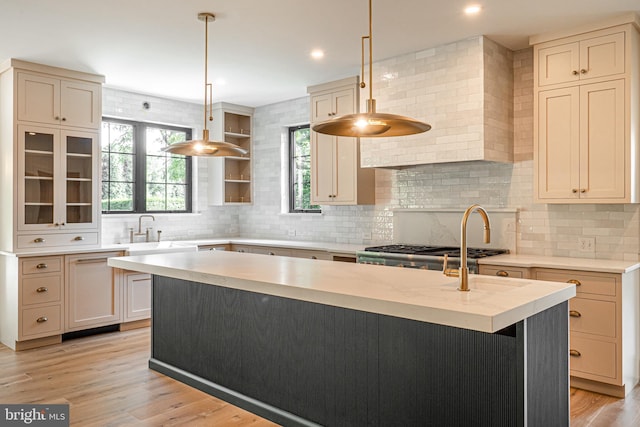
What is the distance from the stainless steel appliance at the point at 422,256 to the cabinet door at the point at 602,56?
1.66m

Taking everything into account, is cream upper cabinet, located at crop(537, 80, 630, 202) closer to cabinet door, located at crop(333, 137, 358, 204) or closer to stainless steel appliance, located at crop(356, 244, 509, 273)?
stainless steel appliance, located at crop(356, 244, 509, 273)

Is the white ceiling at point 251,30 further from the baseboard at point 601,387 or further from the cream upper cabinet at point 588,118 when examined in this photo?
the baseboard at point 601,387

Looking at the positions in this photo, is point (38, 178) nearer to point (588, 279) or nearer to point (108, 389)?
point (108, 389)

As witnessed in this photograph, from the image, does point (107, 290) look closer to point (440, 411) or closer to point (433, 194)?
point (433, 194)

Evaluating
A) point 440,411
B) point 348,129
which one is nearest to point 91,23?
point 348,129

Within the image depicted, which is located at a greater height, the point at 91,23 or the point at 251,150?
the point at 91,23

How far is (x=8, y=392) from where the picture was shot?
3668mm

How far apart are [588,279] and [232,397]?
268 cm

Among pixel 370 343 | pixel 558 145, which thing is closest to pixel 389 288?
pixel 370 343

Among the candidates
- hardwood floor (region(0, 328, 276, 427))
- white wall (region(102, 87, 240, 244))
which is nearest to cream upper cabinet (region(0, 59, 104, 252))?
white wall (region(102, 87, 240, 244))

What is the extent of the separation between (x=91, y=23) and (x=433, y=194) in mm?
3431

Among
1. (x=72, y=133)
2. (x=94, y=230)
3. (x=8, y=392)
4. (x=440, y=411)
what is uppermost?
(x=72, y=133)

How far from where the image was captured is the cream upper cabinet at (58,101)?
4859 millimetres

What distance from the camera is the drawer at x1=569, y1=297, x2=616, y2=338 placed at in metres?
3.58
